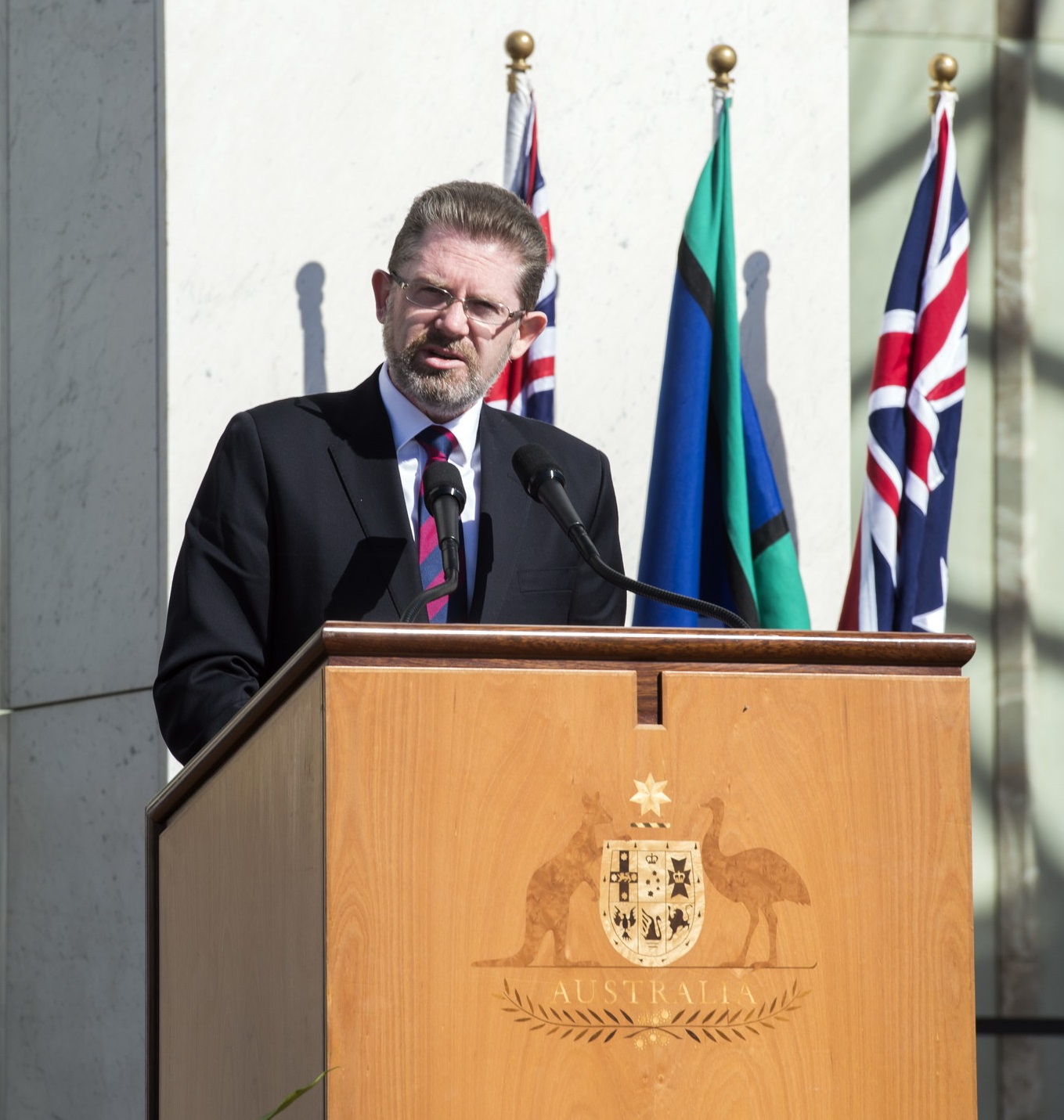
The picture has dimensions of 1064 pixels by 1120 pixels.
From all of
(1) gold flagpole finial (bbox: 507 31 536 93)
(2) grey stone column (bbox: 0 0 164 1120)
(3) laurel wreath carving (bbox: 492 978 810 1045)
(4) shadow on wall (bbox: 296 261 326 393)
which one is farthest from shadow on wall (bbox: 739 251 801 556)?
(3) laurel wreath carving (bbox: 492 978 810 1045)

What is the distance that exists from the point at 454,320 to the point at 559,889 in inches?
54.7

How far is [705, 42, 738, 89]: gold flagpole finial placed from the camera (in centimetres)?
446

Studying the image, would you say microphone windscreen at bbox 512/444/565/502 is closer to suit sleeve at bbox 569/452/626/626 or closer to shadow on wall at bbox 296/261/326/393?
suit sleeve at bbox 569/452/626/626

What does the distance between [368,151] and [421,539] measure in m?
1.99

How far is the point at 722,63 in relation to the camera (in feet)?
14.6

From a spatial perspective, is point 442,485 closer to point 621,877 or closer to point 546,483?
point 546,483

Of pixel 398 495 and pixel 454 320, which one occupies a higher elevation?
pixel 454 320

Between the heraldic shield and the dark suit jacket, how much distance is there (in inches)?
38.9

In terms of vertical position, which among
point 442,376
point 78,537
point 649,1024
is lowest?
point 649,1024

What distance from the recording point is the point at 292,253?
4254 millimetres

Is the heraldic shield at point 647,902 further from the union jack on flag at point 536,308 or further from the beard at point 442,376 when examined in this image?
the union jack on flag at point 536,308

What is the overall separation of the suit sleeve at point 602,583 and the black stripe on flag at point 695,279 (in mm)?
1403

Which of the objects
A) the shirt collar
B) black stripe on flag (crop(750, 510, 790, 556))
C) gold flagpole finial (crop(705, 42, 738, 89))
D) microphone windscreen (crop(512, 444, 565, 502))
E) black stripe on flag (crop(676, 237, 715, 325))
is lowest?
microphone windscreen (crop(512, 444, 565, 502))

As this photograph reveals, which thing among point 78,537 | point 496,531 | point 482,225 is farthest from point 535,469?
point 78,537
